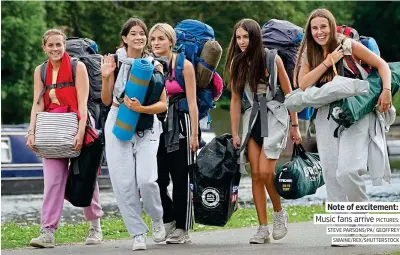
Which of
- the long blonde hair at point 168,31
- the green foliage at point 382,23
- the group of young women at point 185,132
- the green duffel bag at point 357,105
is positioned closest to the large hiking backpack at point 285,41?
the group of young women at point 185,132

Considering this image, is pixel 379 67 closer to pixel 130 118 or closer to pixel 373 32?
pixel 130 118

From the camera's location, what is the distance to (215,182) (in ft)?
32.9

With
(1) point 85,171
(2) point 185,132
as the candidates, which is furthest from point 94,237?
(2) point 185,132

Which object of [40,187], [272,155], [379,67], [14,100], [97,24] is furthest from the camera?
[97,24]

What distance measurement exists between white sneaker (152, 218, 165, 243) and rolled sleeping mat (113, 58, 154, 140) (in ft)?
2.70

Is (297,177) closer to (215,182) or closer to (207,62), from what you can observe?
(215,182)

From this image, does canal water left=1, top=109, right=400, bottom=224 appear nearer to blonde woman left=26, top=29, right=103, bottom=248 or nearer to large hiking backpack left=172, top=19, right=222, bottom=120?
large hiking backpack left=172, top=19, right=222, bottom=120

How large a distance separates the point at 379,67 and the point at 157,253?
2309 millimetres

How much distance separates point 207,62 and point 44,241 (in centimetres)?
211

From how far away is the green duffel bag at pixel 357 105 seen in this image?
8961 mm

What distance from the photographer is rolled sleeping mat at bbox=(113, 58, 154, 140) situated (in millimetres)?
9258

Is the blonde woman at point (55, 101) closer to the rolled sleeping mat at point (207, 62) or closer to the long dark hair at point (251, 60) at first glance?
the rolled sleeping mat at point (207, 62)

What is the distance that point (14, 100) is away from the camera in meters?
41.6

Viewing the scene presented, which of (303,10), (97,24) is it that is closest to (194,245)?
(97,24)
